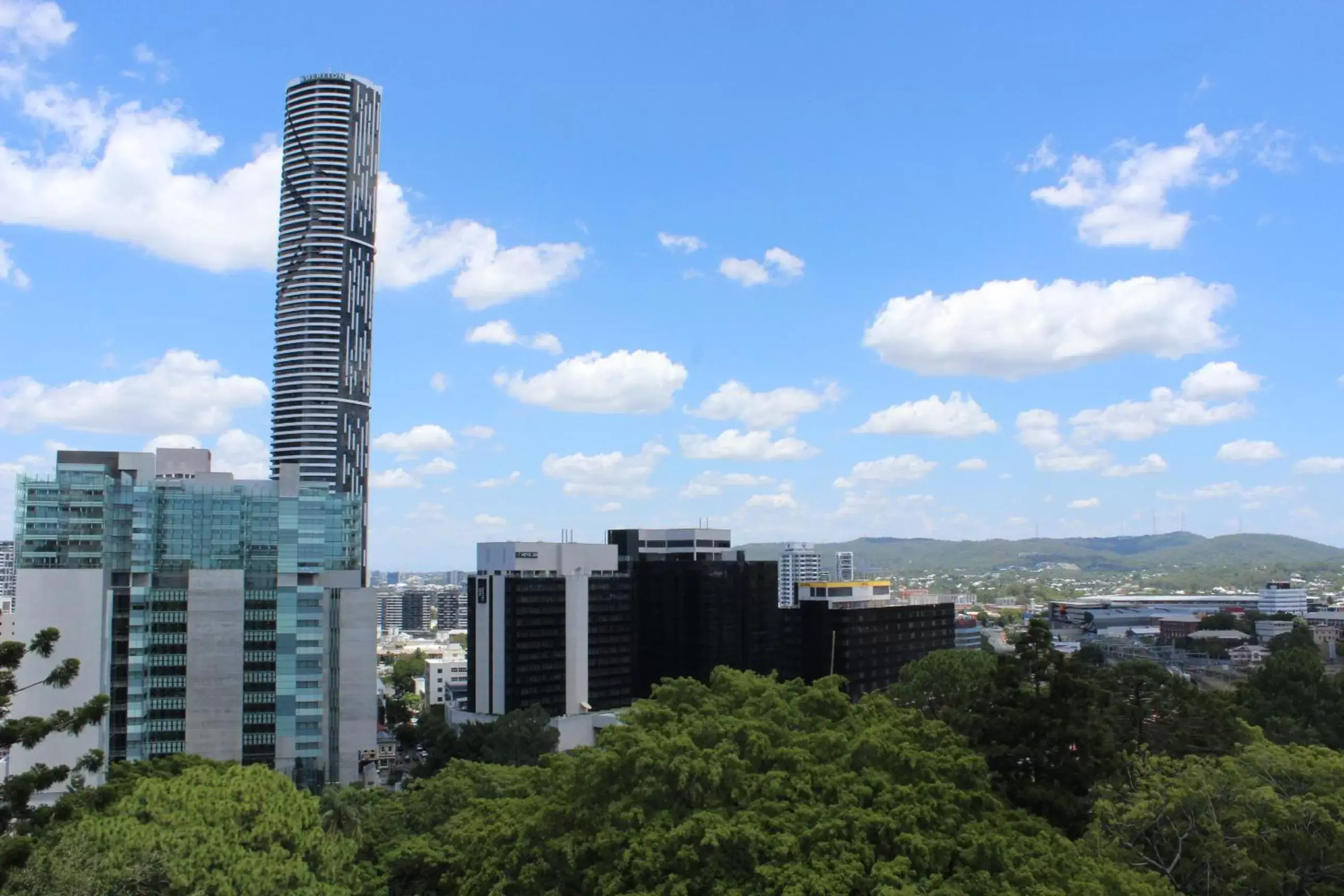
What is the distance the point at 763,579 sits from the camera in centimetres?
6775

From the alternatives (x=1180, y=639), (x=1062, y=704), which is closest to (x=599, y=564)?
(x=1062, y=704)

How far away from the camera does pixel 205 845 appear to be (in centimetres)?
1817

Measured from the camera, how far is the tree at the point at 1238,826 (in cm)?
1556

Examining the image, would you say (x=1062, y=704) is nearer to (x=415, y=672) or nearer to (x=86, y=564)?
(x=86, y=564)

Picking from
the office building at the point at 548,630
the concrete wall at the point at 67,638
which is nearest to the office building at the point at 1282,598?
the office building at the point at 548,630

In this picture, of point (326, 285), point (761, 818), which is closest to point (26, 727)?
point (761, 818)

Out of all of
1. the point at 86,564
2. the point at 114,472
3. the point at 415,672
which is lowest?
the point at 415,672

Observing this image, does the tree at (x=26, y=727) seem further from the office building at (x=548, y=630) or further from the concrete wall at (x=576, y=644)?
the concrete wall at (x=576, y=644)

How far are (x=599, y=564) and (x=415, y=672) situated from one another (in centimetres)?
5964

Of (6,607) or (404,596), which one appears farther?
(404,596)

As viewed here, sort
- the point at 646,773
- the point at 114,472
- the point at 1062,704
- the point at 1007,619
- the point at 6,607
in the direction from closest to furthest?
the point at 646,773, the point at 1062,704, the point at 114,472, the point at 6,607, the point at 1007,619

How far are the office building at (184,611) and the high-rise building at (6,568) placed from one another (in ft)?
335

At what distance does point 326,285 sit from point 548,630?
66.5 metres

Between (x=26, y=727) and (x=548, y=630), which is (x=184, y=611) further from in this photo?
(x=26, y=727)
